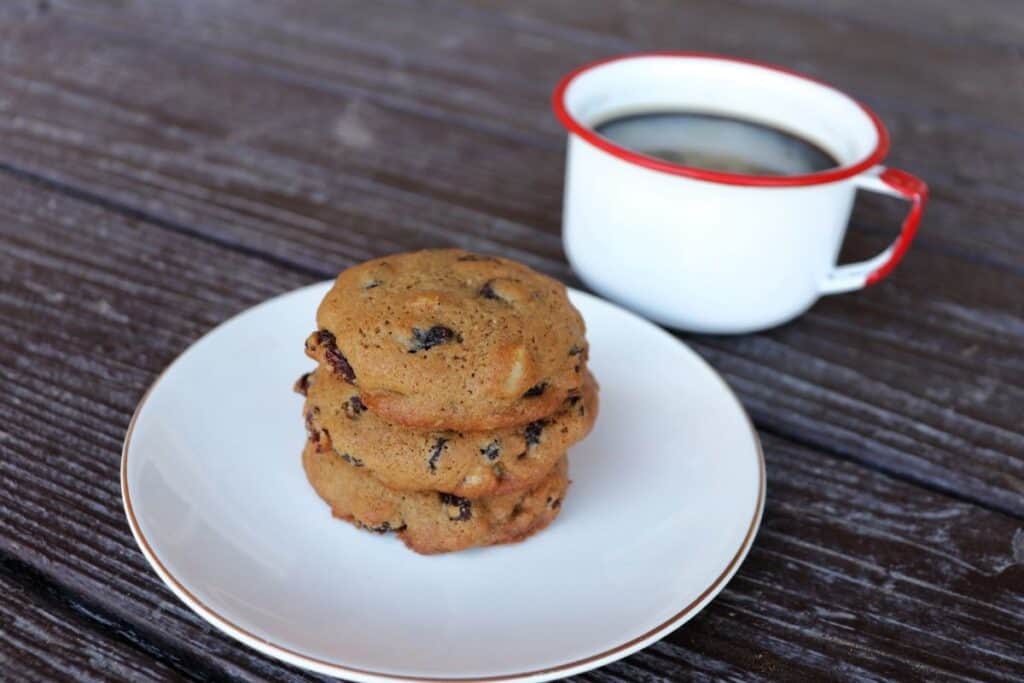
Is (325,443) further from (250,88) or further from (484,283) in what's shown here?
(250,88)

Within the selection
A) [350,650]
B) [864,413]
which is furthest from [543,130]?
[350,650]

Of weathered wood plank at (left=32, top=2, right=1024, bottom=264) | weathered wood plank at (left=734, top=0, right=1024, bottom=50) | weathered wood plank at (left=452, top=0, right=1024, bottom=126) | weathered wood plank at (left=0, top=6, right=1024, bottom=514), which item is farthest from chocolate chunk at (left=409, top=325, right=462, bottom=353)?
weathered wood plank at (left=734, top=0, right=1024, bottom=50)

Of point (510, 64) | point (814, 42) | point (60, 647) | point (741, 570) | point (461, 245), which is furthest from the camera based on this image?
point (814, 42)

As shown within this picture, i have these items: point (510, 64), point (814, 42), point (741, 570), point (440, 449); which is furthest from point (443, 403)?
point (814, 42)

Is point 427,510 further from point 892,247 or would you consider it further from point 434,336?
point 892,247

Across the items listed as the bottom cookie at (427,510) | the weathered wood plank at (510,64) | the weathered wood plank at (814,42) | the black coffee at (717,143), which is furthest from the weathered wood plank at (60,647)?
the weathered wood plank at (814,42)

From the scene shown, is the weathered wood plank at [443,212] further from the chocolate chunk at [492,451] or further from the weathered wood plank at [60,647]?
the weathered wood plank at [60,647]

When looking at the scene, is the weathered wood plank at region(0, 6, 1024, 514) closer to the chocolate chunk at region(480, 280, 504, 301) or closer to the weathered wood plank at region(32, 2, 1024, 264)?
the weathered wood plank at region(32, 2, 1024, 264)
